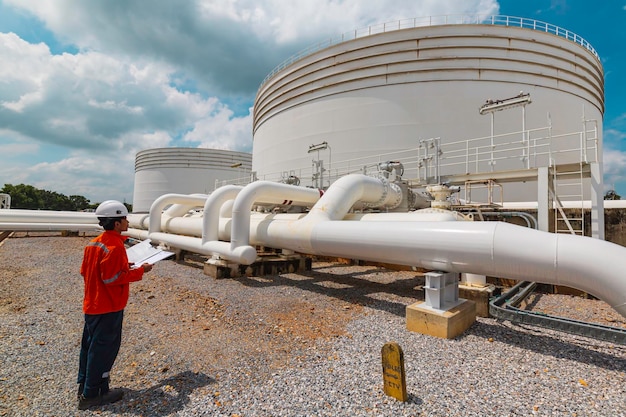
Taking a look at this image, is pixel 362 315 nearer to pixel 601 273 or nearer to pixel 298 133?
pixel 601 273

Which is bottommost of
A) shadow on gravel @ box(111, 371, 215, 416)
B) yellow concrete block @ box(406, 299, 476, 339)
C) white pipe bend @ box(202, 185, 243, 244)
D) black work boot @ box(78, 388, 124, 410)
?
shadow on gravel @ box(111, 371, 215, 416)

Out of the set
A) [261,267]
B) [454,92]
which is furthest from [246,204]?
[454,92]

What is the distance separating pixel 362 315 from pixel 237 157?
35.7 metres

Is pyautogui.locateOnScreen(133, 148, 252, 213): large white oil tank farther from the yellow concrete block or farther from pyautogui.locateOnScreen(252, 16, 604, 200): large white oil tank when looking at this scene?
the yellow concrete block

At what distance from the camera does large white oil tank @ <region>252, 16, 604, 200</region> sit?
48.0 feet

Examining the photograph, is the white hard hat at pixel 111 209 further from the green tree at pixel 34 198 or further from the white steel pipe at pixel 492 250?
the green tree at pixel 34 198

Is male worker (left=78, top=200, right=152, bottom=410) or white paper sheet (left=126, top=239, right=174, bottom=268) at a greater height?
white paper sheet (left=126, top=239, right=174, bottom=268)

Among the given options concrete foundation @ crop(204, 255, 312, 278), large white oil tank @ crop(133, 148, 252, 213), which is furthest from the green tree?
concrete foundation @ crop(204, 255, 312, 278)

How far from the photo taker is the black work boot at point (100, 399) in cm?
271

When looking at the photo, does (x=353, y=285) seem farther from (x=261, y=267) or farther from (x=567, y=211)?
(x=567, y=211)

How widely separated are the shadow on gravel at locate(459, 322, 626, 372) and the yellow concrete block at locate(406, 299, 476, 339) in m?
0.14

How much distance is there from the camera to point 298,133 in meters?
18.9

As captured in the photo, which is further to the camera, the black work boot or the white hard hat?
the white hard hat

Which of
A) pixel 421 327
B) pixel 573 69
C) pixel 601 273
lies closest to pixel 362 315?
pixel 421 327
